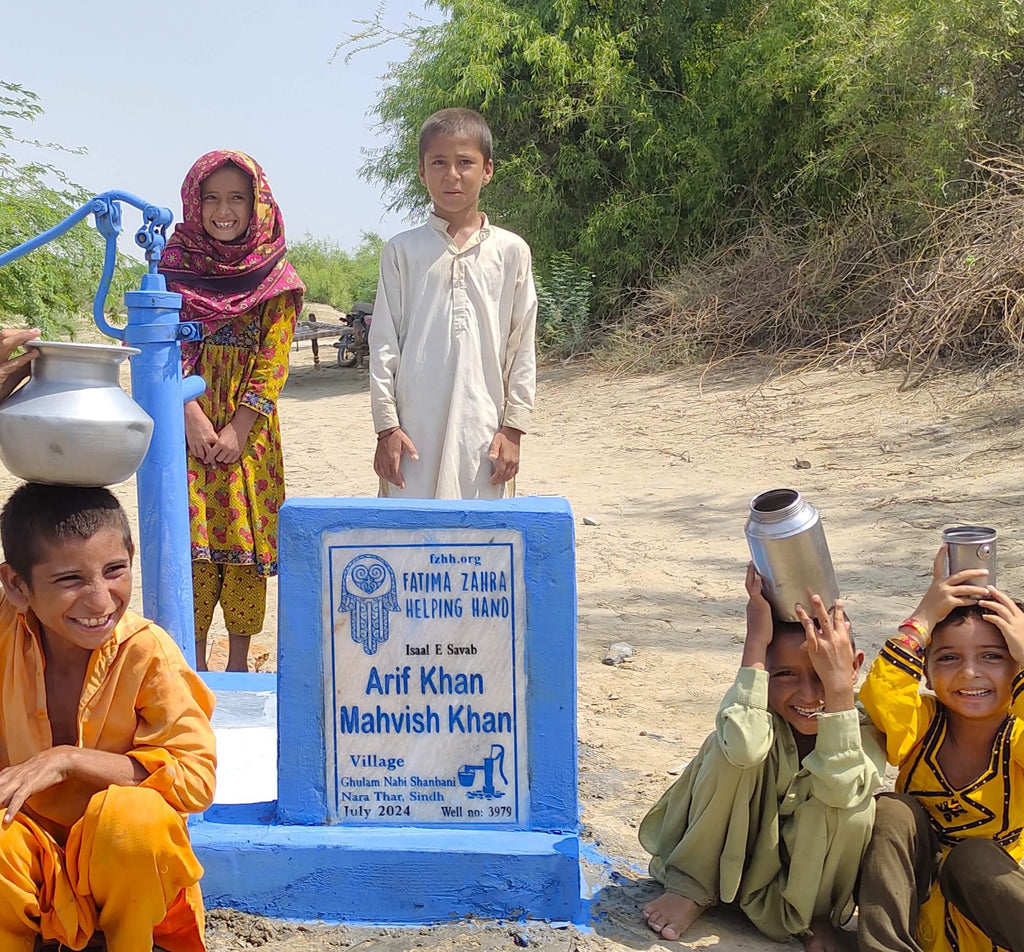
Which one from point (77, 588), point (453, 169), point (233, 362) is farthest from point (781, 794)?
point (233, 362)

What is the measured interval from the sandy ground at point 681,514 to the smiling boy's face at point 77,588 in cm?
76

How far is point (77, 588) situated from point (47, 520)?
14cm

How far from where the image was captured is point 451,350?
340 centimetres

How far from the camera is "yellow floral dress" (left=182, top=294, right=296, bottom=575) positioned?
362cm

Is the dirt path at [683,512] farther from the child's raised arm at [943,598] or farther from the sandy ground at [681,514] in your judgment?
the child's raised arm at [943,598]

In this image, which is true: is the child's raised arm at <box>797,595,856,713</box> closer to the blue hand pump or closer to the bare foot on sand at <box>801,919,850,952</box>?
the bare foot on sand at <box>801,919,850,952</box>

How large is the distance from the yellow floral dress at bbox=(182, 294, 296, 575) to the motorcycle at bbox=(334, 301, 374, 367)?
12394mm

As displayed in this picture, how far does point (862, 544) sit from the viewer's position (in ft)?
19.9

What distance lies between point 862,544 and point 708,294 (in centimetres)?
634

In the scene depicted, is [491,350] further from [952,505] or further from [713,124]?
[713,124]

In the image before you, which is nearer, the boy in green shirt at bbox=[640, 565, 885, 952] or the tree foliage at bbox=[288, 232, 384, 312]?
the boy in green shirt at bbox=[640, 565, 885, 952]

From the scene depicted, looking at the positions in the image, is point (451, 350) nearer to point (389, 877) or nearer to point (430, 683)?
point (430, 683)

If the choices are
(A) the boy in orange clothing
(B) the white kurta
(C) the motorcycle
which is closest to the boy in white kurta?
(B) the white kurta

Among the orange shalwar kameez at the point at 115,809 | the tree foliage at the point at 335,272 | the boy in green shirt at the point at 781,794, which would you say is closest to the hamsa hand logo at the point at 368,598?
the orange shalwar kameez at the point at 115,809
